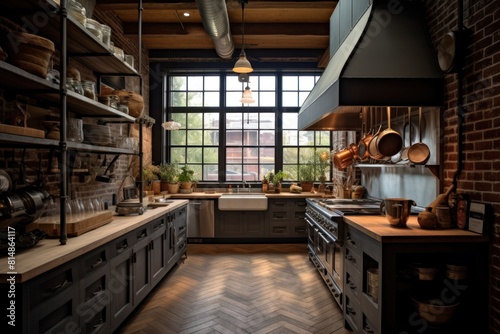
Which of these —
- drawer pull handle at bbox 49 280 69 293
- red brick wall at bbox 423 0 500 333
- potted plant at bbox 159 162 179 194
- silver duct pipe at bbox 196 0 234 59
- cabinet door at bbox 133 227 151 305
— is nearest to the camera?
drawer pull handle at bbox 49 280 69 293

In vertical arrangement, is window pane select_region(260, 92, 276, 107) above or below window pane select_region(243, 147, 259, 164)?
above

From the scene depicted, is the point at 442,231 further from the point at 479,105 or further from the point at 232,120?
the point at 232,120

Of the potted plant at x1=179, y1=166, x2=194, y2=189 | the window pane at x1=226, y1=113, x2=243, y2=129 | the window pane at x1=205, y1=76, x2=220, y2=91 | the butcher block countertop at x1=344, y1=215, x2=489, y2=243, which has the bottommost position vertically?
the butcher block countertop at x1=344, y1=215, x2=489, y2=243

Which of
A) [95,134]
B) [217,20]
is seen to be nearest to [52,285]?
[95,134]

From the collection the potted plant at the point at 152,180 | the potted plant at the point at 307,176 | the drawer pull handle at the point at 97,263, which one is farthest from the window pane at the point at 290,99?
the drawer pull handle at the point at 97,263

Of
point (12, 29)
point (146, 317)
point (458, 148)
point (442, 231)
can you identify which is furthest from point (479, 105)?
point (12, 29)

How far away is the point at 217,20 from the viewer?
3908mm

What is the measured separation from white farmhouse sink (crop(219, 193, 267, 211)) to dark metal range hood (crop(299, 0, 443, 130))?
286 cm

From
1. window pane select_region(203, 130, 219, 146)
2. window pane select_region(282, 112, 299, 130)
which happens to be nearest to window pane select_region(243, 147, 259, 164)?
window pane select_region(203, 130, 219, 146)

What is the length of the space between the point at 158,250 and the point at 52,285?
184 cm

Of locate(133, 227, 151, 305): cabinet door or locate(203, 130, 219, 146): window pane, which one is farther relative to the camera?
locate(203, 130, 219, 146): window pane

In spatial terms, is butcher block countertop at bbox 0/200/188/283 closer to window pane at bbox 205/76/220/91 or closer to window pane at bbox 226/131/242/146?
window pane at bbox 226/131/242/146

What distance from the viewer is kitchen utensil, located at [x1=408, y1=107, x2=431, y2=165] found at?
283 cm

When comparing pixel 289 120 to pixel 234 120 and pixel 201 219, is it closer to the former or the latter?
pixel 234 120
